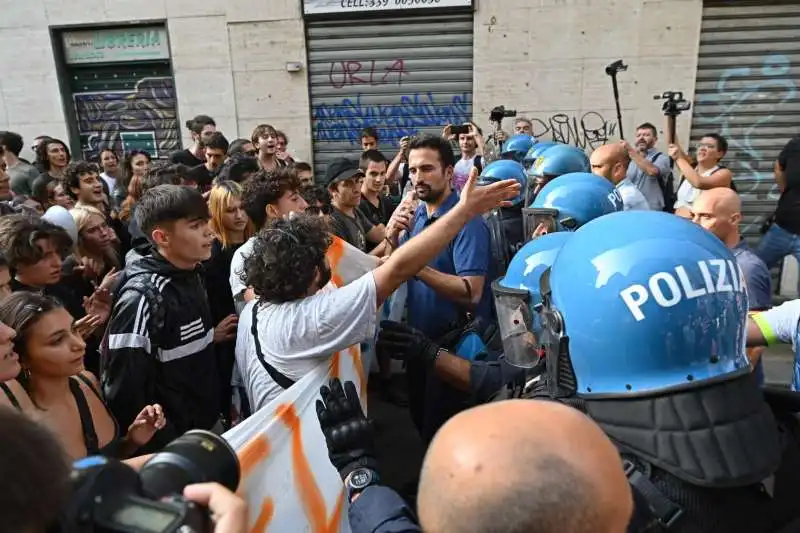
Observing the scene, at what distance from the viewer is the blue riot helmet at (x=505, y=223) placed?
3564mm

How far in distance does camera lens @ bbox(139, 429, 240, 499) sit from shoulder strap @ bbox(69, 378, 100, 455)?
3.62 ft

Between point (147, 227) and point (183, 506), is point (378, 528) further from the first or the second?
point (147, 227)

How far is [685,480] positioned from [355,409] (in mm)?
841

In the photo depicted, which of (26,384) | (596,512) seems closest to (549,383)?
(596,512)

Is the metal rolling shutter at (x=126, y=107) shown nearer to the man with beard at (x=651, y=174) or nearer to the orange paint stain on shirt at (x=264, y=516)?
the man with beard at (x=651, y=174)

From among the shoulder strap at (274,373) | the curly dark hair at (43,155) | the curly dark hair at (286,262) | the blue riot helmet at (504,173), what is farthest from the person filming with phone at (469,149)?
the shoulder strap at (274,373)

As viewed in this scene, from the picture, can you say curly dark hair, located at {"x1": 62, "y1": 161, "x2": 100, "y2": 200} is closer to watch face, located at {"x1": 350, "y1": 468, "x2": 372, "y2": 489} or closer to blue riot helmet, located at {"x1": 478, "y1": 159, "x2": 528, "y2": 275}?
blue riot helmet, located at {"x1": 478, "y1": 159, "x2": 528, "y2": 275}

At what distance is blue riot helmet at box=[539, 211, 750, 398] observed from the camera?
4.00 feet

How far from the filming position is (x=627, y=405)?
1.23m

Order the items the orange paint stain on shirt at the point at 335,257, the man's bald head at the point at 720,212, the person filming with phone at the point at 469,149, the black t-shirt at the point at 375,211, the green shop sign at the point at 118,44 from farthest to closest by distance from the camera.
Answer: the green shop sign at the point at 118,44 → the person filming with phone at the point at 469,149 → the black t-shirt at the point at 375,211 → the man's bald head at the point at 720,212 → the orange paint stain on shirt at the point at 335,257

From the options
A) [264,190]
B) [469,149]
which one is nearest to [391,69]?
[469,149]

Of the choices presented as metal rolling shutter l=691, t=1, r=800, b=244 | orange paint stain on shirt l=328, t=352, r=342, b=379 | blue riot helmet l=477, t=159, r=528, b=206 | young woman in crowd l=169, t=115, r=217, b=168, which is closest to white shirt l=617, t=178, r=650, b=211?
blue riot helmet l=477, t=159, r=528, b=206

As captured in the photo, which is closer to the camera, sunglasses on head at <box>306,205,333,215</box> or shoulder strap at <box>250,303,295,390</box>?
shoulder strap at <box>250,303,295,390</box>

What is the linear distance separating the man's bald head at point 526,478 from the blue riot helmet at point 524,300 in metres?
1.08
